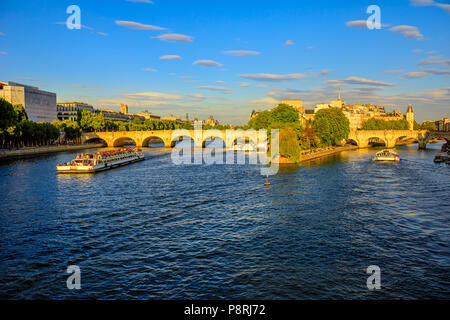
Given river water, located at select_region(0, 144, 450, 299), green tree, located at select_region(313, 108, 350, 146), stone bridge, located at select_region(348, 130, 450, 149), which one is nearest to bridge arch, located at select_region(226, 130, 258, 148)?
green tree, located at select_region(313, 108, 350, 146)

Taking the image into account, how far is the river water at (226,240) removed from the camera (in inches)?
629

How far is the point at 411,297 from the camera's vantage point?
15.0 metres

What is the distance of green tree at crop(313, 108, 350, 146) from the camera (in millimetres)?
93062

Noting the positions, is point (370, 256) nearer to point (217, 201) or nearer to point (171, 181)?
point (217, 201)

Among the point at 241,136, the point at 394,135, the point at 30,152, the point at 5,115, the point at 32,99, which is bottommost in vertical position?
the point at 30,152

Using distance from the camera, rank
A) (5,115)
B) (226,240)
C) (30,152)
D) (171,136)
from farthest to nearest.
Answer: (171,136)
(30,152)
(5,115)
(226,240)

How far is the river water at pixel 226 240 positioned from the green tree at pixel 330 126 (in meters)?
51.6

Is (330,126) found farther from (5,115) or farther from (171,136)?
(5,115)

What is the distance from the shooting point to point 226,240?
22.0 meters

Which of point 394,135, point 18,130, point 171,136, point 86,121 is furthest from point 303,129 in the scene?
point 86,121

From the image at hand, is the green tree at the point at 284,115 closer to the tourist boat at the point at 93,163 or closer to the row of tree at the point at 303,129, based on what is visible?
the row of tree at the point at 303,129

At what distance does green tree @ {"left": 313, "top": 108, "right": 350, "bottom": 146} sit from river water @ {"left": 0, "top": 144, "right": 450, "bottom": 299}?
5162 centimetres

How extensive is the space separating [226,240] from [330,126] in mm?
78923

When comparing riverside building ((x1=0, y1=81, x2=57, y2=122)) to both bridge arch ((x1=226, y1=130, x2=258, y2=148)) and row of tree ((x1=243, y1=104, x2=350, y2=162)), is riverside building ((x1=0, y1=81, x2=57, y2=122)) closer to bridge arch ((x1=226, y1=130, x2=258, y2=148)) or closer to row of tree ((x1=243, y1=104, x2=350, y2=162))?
bridge arch ((x1=226, y1=130, x2=258, y2=148))
